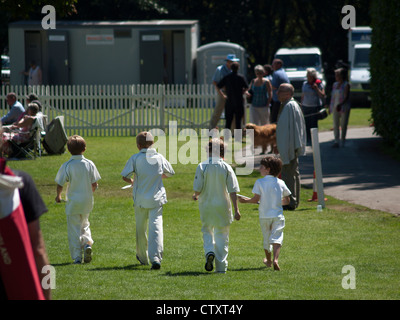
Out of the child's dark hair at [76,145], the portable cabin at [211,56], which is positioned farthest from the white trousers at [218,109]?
the portable cabin at [211,56]

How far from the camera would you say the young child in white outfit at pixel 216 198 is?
7.37 m

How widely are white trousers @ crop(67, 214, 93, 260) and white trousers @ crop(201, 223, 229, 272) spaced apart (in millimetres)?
1459

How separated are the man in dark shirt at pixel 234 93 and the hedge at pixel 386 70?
3.54 meters

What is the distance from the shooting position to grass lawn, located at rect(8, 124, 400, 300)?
6.48 meters

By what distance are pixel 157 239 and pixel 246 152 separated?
964 cm

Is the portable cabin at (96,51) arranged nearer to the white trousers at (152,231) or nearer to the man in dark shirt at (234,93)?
the man in dark shirt at (234,93)

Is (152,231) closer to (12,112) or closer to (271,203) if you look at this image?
(271,203)

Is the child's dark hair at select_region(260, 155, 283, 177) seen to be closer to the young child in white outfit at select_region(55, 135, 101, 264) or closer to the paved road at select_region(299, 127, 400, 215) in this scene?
the young child in white outfit at select_region(55, 135, 101, 264)

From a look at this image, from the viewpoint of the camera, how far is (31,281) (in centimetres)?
329

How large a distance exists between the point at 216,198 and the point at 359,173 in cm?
743

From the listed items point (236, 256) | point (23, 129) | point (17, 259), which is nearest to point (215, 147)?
point (236, 256)

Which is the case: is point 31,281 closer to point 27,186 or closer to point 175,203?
point 27,186

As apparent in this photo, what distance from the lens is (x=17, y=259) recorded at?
3252mm

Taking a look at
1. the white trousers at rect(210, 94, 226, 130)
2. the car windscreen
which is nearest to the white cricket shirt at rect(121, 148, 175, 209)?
the white trousers at rect(210, 94, 226, 130)
